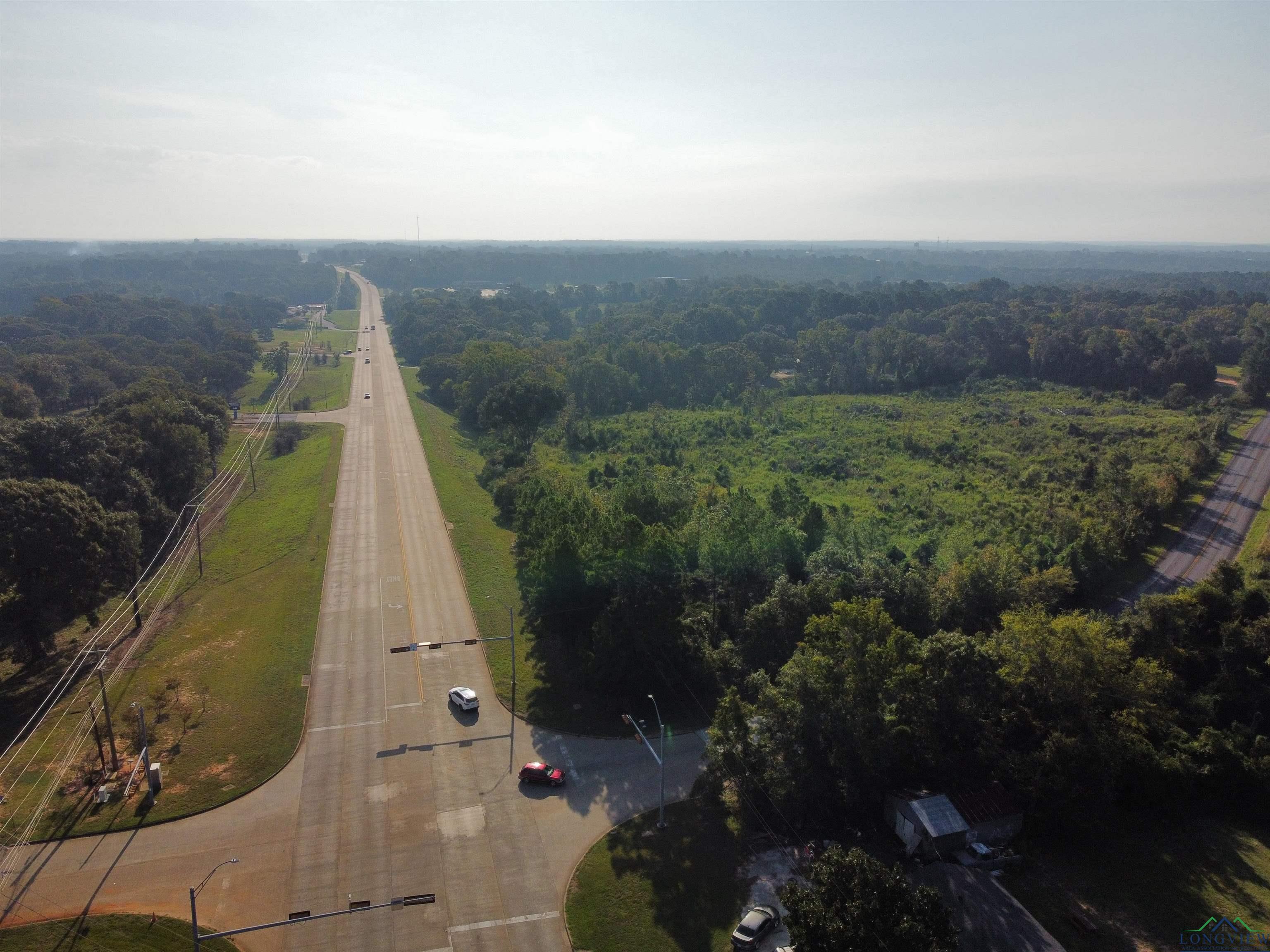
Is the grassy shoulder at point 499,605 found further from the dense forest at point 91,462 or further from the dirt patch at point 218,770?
the dense forest at point 91,462

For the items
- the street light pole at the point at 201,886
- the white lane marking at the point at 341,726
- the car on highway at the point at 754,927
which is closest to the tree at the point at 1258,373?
the car on highway at the point at 754,927

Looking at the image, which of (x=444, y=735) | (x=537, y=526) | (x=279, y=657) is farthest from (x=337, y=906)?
(x=537, y=526)

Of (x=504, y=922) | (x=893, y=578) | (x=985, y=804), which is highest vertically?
(x=893, y=578)

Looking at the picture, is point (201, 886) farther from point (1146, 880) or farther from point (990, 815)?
point (1146, 880)

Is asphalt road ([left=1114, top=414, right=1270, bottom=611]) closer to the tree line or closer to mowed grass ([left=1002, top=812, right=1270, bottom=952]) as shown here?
mowed grass ([left=1002, top=812, right=1270, bottom=952])

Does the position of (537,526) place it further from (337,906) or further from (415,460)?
(415,460)


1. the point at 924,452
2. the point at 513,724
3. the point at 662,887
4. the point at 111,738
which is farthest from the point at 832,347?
the point at 111,738
